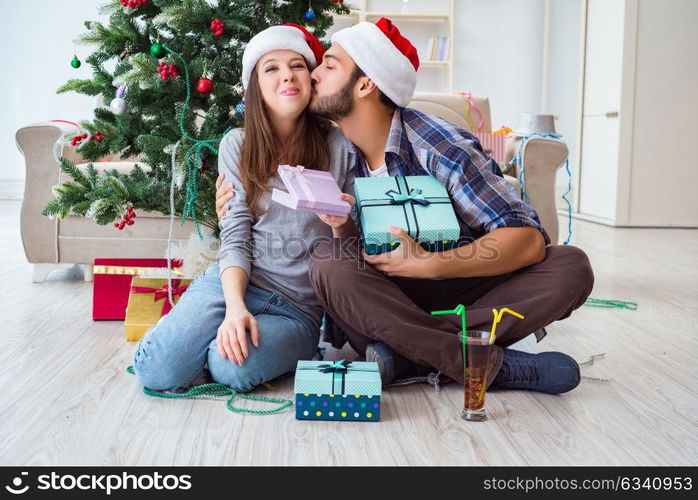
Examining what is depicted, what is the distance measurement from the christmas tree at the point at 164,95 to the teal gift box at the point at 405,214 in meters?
0.65

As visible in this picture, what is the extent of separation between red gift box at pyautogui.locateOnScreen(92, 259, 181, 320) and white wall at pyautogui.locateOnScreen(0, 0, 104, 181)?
4.27 m

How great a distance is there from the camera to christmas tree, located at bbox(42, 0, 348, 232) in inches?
79.9

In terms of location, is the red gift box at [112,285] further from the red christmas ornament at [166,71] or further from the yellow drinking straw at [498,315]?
the yellow drinking straw at [498,315]

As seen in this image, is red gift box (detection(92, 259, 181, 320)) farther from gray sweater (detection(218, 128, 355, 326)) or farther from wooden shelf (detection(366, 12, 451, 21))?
wooden shelf (detection(366, 12, 451, 21))

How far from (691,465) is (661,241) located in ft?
10.6

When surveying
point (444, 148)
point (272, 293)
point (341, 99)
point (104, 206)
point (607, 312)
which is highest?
point (341, 99)

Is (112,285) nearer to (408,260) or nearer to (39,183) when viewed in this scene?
(39,183)

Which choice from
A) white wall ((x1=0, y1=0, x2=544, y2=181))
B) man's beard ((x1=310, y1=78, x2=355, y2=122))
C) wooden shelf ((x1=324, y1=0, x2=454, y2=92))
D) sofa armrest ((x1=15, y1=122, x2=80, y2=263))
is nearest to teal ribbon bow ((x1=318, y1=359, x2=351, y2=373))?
man's beard ((x1=310, y1=78, x2=355, y2=122))

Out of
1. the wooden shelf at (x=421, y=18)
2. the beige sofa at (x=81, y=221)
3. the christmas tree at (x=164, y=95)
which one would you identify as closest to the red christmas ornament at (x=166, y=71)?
the christmas tree at (x=164, y=95)

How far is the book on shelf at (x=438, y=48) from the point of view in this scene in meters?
6.23

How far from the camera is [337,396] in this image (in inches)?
57.0
